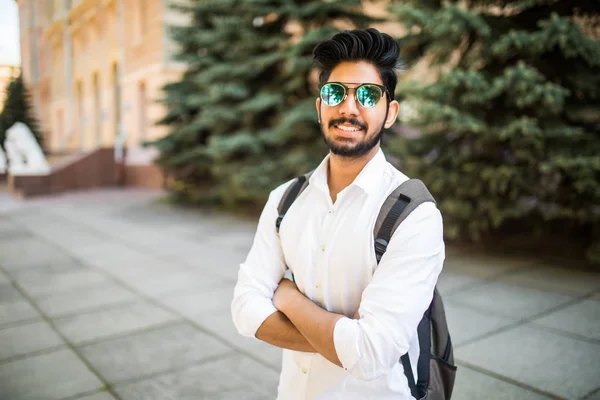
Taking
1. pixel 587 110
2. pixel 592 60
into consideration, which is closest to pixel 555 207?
pixel 587 110

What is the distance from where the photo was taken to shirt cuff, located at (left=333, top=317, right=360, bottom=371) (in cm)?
172

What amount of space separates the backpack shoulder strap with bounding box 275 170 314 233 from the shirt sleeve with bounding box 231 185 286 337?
0.04m

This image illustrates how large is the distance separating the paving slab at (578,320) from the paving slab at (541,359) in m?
0.20

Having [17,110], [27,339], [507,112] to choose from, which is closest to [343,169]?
[27,339]

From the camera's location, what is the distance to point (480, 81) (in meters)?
6.07

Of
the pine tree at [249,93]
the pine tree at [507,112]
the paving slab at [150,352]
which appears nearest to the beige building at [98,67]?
the pine tree at [249,93]

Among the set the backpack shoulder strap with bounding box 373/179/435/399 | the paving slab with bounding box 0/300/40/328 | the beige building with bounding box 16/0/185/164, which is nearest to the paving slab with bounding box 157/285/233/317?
the paving slab with bounding box 0/300/40/328

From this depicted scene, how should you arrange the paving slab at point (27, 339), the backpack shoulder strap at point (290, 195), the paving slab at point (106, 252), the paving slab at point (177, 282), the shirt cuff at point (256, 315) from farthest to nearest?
the paving slab at point (106, 252) < the paving slab at point (177, 282) < the paving slab at point (27, 339) < the backpack shoulder strap at point (290, 195) < the shirt cuff at point (256, 315)

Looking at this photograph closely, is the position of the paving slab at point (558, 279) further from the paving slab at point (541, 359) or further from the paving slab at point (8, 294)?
the paving slab at point (8, 294)

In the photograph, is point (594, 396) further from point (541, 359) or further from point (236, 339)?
point (236, 339)

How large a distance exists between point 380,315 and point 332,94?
2.77 ft

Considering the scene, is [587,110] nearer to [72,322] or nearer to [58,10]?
[72,322]

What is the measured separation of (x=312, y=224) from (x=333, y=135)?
0.37 m

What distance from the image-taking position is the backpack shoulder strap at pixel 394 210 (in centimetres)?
183
